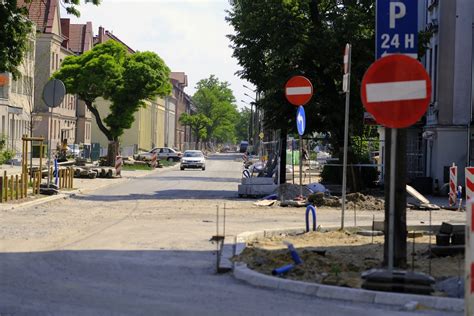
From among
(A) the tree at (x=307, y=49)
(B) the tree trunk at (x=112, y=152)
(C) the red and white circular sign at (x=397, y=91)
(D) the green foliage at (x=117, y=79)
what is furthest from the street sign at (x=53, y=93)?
(D) the green foliage at (x=117, y=79)

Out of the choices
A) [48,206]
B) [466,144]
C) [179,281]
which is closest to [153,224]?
[48,206]

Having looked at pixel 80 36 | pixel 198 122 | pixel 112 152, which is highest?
pixel 80 36

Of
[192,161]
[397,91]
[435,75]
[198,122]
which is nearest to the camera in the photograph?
[397,91]

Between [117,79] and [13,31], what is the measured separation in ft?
111

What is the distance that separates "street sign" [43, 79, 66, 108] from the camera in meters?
23.3

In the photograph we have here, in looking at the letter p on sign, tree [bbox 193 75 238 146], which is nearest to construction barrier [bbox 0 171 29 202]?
the letter p on sign

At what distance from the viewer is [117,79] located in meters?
54.2

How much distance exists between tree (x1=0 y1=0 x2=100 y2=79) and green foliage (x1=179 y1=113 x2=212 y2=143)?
372ft

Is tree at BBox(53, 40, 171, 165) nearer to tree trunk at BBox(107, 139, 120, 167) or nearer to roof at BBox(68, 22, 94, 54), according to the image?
tree trunk at BBox(107, 139, 120, 167)

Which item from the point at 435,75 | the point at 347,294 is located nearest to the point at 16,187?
the point at 347,294

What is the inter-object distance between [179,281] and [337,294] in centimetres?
198

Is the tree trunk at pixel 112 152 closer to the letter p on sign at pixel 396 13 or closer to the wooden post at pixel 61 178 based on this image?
the wooden post at pixel 61 178

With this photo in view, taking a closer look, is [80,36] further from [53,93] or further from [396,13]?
[396,13]

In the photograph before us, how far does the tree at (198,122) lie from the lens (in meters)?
135
